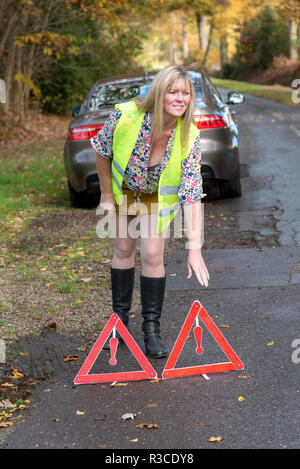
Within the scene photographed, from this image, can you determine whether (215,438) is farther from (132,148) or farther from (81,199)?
(81,199)

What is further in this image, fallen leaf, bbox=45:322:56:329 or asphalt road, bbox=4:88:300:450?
fallen leaf, bbox=45:322:56:329

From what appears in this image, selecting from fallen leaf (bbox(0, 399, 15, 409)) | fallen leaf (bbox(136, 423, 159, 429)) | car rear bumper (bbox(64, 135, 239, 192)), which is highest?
car rear bumper (bbox(64, 135, 239, 192))

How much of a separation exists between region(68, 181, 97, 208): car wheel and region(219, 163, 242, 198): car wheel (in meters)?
1.82

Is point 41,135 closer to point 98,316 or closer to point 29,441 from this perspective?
point 98,316

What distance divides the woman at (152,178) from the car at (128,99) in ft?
14.6

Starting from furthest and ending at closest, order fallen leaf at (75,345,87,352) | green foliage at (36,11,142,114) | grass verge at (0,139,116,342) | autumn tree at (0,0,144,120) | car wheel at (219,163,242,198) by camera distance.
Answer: green foliage at (36,11,142,114) < autumn tree at (0,0,144,120) < car wheel at (219,163,242,198) < grass verge at (0,139,116,342) < fallen leaf at (75,345,87,352)

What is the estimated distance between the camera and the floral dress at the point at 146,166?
4.44m

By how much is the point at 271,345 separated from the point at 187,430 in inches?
53.6

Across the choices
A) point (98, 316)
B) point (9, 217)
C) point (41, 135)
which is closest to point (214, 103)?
point (9, 217)

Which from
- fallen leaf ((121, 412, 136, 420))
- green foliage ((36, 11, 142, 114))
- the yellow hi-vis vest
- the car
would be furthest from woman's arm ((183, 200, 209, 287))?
green foliage ((36, 11, 142, 114))

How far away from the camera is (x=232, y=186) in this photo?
33.0 feet

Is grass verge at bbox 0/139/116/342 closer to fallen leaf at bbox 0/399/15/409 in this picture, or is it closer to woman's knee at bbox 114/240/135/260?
woman's knee at bbox 114/240/135/260

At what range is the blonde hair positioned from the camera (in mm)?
4352

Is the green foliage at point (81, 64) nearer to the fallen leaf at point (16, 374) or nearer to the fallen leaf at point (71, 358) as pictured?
the fallen leaf at point (71, 358)
